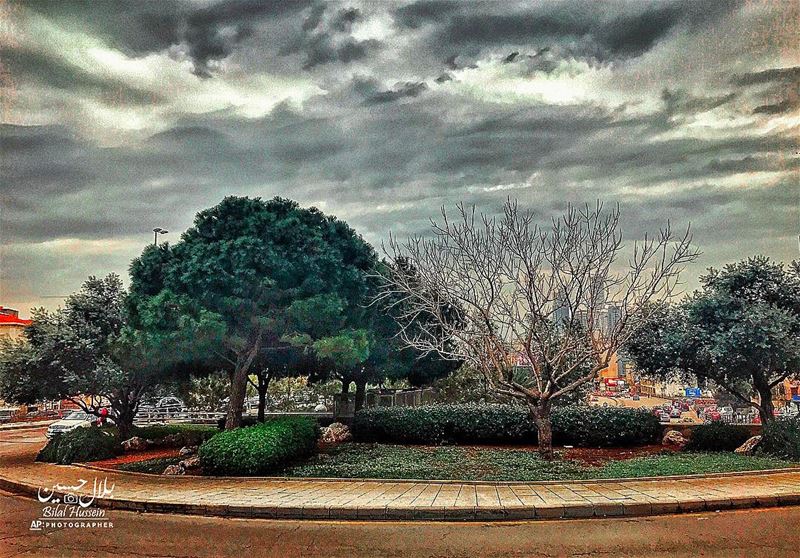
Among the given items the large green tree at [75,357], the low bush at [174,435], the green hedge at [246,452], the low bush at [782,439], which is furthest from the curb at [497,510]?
the low bush at [174,435]

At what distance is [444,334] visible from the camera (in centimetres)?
1545

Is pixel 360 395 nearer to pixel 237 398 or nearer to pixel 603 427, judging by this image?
pixel 237 398

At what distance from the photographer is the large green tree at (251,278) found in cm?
1123

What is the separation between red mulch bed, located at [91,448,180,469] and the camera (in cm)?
1201

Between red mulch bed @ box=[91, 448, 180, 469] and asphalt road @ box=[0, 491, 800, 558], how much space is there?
180 inches

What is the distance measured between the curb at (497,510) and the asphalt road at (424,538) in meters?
0.17

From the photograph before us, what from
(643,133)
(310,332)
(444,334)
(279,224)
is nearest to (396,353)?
(444,334)

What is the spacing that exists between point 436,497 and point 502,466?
281cm

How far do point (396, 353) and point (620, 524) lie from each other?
9545mm

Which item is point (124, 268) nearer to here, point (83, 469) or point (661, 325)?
point (83, 469)

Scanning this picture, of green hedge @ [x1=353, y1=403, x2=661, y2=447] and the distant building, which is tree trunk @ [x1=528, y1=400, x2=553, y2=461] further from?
the distant building

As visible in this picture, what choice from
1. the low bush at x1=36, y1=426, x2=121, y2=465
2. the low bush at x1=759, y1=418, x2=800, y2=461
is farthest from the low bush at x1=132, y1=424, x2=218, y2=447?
the low bush at x1=759, y1=418, x2=800, y2=461

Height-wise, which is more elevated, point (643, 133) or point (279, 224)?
point (643, 133)

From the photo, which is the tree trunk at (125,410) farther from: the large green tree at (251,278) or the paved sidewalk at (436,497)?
the paved sidewalk at (436,497)
